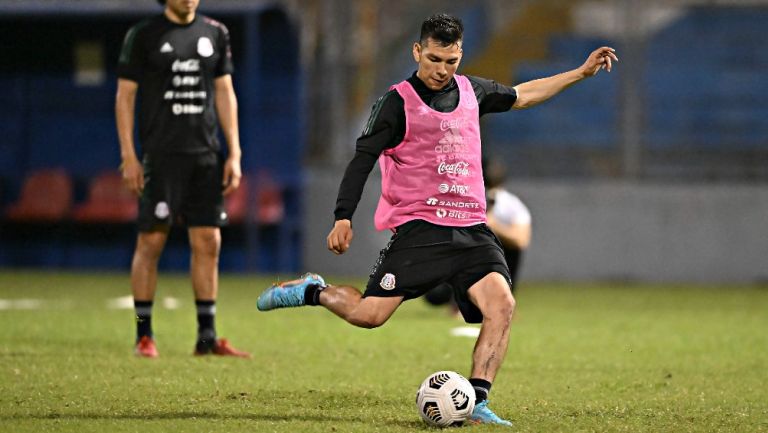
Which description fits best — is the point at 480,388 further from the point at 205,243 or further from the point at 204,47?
the point at 204,47

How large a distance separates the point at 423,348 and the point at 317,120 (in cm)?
994

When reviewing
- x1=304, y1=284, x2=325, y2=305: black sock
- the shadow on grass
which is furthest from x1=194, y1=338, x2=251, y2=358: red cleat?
x1=304, y1=284, x2=325, y2=305: black sock

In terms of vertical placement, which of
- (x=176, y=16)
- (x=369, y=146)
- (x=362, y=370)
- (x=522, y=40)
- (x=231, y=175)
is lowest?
(x=362, y=370)

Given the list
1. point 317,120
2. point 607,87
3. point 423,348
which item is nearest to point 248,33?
point 317,120

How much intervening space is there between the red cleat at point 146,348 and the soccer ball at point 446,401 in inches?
119

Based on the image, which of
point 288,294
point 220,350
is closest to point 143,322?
point 220,350

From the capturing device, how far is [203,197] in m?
8.91

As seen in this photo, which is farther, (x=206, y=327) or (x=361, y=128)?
(x=361, y=128)

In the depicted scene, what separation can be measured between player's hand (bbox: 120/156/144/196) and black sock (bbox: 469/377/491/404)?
3208mm

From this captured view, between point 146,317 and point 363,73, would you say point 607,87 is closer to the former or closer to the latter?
point 363,73

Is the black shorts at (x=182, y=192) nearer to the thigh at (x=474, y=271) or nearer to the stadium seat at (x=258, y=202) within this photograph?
the thigh at (x=474, y=271)

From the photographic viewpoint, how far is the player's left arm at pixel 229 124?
353 inches

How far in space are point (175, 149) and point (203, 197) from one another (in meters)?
0.34

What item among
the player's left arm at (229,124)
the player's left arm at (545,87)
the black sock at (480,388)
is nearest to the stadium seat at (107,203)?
the player's left arm at (229,124)
